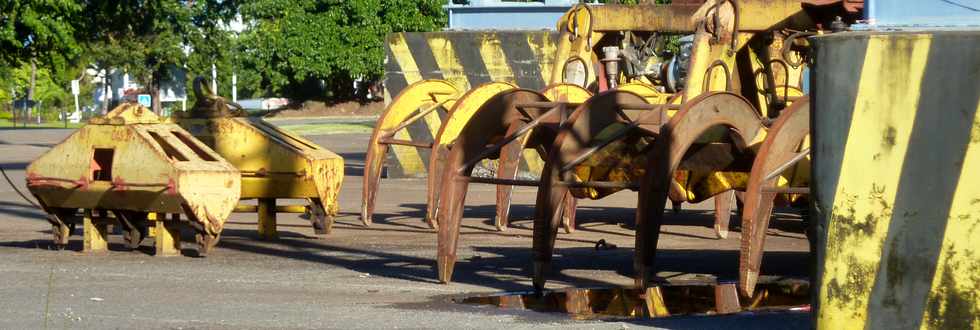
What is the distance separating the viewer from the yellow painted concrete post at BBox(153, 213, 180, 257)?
12.0m

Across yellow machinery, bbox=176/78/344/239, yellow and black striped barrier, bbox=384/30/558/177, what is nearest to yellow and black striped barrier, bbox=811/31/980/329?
yellow machinery, bbox=176/78/344/239

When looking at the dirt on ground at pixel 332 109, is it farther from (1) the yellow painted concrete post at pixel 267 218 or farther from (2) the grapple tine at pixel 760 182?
(2) the grapple tine at pixel 760 182

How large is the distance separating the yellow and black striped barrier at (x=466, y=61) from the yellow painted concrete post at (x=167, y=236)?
9.62 m

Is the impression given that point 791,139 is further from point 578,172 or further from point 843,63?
point 578,172

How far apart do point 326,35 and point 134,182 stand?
50.8 meters

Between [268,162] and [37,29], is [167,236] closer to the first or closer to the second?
[268,162]

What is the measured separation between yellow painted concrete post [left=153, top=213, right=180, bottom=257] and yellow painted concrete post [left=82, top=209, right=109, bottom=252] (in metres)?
0.58

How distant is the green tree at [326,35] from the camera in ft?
194

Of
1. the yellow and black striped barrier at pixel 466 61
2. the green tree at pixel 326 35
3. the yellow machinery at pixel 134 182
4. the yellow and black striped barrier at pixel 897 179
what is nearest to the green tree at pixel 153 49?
the green tree at pixel 326 35

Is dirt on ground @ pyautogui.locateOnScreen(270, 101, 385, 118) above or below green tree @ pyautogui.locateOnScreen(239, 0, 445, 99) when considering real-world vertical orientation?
below

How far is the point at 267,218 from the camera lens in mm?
13688

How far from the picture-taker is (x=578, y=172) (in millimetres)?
13688

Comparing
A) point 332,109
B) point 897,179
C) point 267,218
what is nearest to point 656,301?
point 897,179

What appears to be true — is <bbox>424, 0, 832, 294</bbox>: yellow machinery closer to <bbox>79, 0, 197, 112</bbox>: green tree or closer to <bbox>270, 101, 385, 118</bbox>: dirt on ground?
<bbox>79, 0, 197, 112</bbox>: green tree
